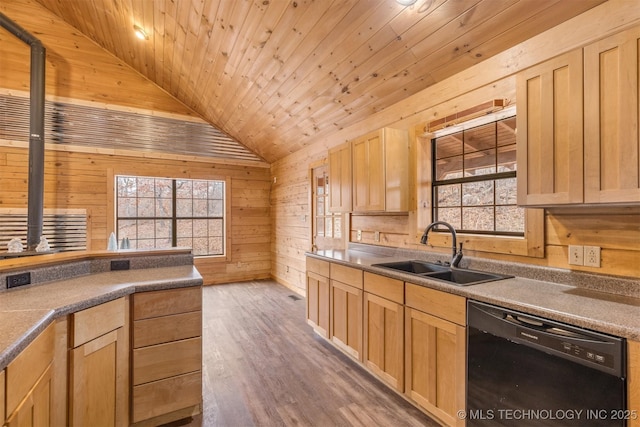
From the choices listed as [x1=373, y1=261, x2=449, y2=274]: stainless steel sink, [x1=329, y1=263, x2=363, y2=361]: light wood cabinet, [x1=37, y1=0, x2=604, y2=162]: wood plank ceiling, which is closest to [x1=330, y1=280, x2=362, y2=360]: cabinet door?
[x1=329, y1=263, x2=363, y2=361]: light wood cabinet

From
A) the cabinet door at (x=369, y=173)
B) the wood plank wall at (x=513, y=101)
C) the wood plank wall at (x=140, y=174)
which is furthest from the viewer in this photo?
the wood plank wall at (x=140, y=174)

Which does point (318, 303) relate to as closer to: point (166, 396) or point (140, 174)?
point (166, 396)

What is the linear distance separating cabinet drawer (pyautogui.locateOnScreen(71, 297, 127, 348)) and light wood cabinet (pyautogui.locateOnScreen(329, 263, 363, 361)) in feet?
5.47

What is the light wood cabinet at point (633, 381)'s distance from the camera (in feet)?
3.59

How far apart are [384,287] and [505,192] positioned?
1253mm

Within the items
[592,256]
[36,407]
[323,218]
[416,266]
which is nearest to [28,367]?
[36,407]

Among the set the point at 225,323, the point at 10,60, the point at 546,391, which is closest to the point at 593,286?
the point at 546,391

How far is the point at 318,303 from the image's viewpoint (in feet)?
10.4

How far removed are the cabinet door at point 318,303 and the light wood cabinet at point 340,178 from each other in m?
0.82

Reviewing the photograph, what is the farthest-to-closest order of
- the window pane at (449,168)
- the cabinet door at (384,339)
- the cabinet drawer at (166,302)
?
1. the window pane at (449,168)
2. the cabinet door at (384,339)
3. the cabinet drawer at (166,302)

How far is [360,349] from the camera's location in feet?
8.28

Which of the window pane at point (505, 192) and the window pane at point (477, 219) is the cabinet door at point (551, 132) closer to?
the window pane at point (505, 192)

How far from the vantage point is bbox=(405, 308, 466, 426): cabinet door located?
68.1 inches

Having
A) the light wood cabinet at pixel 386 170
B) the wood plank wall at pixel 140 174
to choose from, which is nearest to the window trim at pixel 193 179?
the wood plank wall at pixel 140 174
